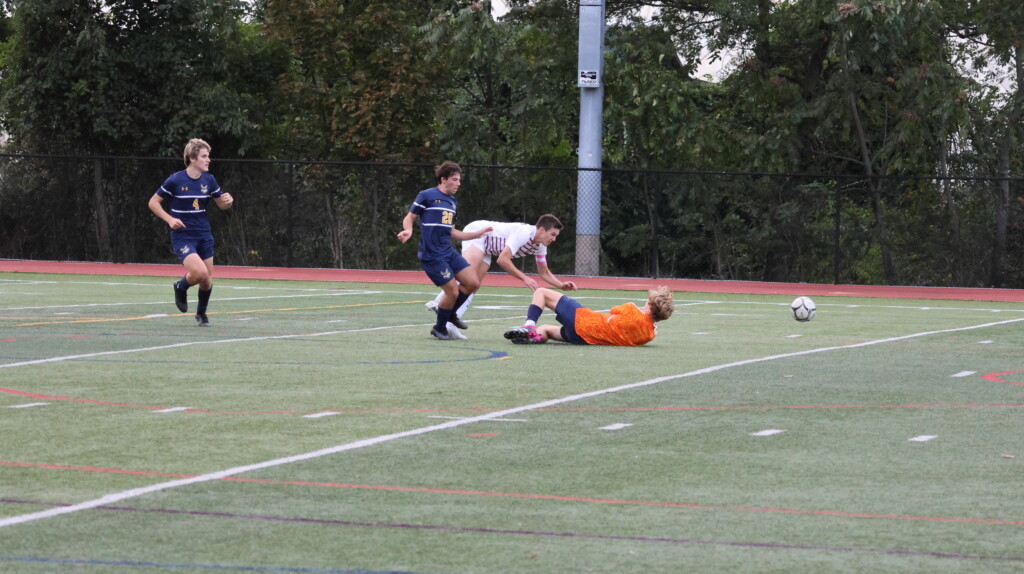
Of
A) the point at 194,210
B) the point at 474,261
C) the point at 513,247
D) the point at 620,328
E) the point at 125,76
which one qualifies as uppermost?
the point at 125,76

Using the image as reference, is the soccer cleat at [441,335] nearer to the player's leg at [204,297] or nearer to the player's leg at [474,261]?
the player's leg at [474,261]

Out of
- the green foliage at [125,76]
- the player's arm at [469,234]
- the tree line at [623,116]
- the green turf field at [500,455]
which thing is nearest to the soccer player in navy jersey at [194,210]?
the green turf field at [500,455]

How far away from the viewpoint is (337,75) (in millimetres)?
35906

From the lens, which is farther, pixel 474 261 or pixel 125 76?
pixel 125 76

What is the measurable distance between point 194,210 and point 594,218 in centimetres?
1609

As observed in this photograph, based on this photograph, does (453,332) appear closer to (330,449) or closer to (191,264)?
(191,264)

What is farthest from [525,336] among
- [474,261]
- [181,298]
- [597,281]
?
[597,281]

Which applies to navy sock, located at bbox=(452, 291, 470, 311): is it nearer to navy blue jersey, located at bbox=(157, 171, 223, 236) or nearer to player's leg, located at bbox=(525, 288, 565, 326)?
player's leg, located at bbox=(525, 288, 565, 326)

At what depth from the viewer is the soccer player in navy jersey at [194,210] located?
14961 mm

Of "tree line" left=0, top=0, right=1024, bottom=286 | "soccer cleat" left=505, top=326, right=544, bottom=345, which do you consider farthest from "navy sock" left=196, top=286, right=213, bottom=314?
"tree line" left=0, top=0, right=1024, bottom=286

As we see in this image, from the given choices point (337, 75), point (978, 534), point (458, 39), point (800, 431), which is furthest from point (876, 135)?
point (978, 534)

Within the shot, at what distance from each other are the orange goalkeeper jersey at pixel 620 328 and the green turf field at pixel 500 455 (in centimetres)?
23

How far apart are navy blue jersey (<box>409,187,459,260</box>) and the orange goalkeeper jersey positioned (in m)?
1.52

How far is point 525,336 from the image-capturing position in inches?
518
